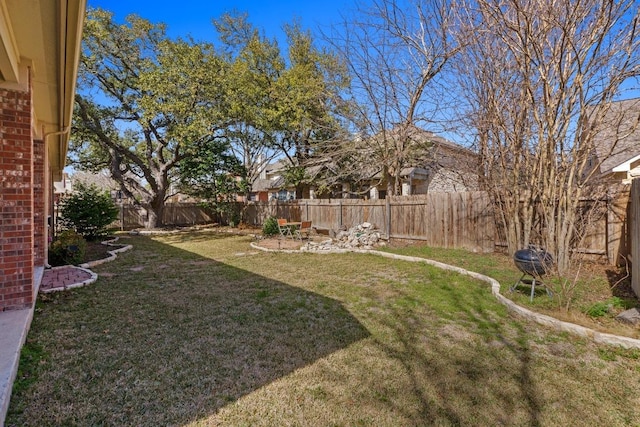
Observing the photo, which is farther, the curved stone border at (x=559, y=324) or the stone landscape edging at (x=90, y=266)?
the stone landscape edging at (x=90, y=266)

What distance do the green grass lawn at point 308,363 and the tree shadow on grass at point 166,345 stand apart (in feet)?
0.04

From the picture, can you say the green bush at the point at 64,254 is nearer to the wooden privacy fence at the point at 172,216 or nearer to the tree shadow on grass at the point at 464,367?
the tree shadow on grass at the point at 464,367

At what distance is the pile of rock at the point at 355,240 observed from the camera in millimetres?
10172

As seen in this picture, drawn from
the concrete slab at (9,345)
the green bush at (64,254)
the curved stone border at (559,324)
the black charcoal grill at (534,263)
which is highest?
the black charcoal grill at (534,263)

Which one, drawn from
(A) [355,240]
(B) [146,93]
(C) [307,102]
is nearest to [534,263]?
(A) [355,240]

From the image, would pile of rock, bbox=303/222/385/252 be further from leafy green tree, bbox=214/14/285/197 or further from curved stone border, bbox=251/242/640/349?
leafy green tree, bbox=214/14/285/197

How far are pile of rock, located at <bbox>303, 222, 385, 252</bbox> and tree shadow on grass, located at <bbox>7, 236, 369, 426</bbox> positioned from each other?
439cm

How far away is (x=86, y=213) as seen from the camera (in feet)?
35.9

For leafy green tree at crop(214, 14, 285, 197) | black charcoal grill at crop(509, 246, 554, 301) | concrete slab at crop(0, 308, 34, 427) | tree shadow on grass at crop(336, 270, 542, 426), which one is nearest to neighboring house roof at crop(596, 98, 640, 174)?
black charcoal grill at crop(509, 246, 554, 301)

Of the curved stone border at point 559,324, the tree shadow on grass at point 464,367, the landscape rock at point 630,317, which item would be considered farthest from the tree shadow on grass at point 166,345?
the landscape rock at point 630,317

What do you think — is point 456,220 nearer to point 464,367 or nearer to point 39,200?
point 464,367

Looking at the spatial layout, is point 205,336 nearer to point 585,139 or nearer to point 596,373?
point 596,373

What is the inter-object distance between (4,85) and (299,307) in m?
4.32

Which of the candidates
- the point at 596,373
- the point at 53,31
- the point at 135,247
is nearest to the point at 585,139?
the point at 596,373
